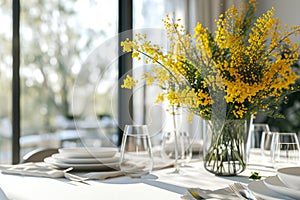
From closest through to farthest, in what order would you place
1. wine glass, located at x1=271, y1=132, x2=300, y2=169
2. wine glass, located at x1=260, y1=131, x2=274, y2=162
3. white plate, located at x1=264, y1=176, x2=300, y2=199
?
white plate, located at x1=264, y1=176, x2=300, y2=199 → wine glass, located at x1=271, y1=132, x2=300, y2=169 → wine glass, located at x1=260, y1=131, x2=274, y2=162

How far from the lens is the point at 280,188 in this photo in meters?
0.85

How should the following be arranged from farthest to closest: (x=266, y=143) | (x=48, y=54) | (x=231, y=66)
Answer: (x=48, y=54) < (x=266, y=143) < (x=231, y=66)

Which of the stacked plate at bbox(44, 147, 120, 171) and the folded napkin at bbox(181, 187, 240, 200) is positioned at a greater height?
the stacked plate at bbox(44, 147, 120, 171)

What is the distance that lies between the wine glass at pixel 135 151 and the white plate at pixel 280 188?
15.7 inches

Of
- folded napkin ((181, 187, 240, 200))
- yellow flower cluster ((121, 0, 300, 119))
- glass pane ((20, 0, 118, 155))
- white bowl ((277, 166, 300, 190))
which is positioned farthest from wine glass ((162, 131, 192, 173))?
glass pane ((20, 0, 118, 155))

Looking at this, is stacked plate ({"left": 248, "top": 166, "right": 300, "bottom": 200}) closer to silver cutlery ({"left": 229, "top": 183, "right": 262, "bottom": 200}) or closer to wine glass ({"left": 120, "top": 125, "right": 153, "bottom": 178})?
silver cutlery ({"left": 229, "top": 183, "right": 262, "bottom": 200})

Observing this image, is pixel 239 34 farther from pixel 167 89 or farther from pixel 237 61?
pixel 167 89

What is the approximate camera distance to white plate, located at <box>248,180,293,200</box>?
88 centimetres

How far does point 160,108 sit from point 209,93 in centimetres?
39

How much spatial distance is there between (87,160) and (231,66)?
579 mm

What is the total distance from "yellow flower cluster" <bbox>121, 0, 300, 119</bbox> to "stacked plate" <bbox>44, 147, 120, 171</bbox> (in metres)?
0.27

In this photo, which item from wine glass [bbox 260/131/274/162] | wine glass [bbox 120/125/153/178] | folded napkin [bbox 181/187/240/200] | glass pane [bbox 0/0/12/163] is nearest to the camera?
folded napkin [bbox 181/187/240/200]

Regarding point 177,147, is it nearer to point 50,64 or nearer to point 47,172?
point 47,172

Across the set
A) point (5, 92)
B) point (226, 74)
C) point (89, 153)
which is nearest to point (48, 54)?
point (5, 92)
